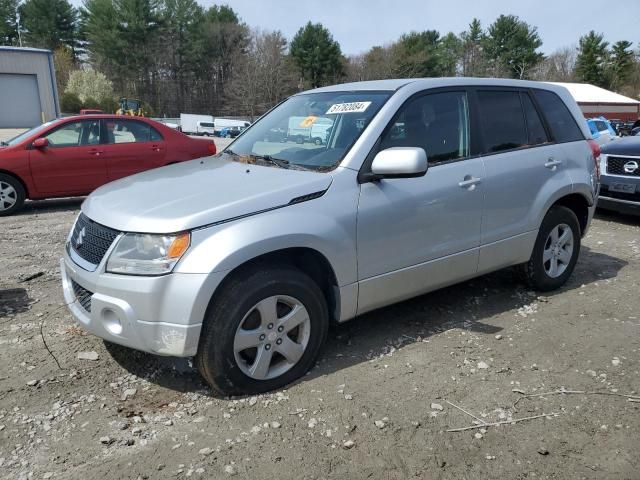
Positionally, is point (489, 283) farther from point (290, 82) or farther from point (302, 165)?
point (290, 82)

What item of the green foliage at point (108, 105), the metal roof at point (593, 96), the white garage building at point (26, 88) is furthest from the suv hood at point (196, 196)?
the metal roof at point (593, 96)

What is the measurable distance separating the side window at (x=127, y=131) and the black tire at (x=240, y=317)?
7.08 metres

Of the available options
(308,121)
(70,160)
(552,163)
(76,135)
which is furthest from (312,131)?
(76,135)

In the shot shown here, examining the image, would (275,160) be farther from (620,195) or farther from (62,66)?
(62,66)

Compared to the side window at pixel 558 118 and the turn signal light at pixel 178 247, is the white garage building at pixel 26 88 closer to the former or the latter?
the side window at pixel 558 118

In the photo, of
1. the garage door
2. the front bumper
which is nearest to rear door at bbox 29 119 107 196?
the front bumper

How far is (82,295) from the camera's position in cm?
319

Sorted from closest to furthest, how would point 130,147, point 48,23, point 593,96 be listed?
point 130,147 → point 593,96 → point 48,23

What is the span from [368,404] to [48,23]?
77.0 metres

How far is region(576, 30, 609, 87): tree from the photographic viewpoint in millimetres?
77250

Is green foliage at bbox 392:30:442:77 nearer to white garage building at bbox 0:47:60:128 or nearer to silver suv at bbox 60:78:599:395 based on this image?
white garage building at bbox 0:47:60:128

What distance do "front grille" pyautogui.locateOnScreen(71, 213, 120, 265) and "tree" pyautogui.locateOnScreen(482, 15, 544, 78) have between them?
79503 mm

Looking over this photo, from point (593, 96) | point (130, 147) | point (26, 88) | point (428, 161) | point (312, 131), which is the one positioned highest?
point (26, 88)

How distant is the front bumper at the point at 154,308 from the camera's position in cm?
276
